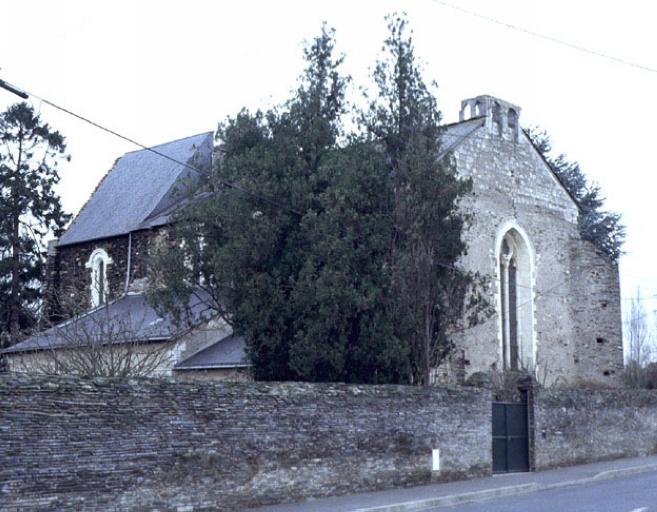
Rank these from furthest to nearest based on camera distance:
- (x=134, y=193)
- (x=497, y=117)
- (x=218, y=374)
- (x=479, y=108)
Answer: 1. (x=134, y=193)
2. (x=497, y=117)
3. (x=479, y=108)
4. (x=218, y=374)

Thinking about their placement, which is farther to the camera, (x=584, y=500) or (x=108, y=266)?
(x=108, y=266)

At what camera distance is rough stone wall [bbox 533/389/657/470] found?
23609 mm

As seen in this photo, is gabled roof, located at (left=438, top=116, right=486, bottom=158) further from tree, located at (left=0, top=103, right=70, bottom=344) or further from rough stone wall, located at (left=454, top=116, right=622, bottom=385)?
tree, located at (left=0, top=103, right=70, bottom=344)

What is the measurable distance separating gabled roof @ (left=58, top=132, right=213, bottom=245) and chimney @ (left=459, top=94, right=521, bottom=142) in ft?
34.6

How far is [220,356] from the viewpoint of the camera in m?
28.0

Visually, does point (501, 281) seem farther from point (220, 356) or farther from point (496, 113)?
point (220, 356)

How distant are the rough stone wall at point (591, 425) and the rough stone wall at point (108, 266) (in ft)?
54.4

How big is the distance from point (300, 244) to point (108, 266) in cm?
1714

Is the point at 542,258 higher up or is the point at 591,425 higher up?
the point at 542,258

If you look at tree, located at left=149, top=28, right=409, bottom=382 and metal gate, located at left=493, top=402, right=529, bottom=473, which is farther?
metal gate, located at left=493, top=402, right=529, bottom=473

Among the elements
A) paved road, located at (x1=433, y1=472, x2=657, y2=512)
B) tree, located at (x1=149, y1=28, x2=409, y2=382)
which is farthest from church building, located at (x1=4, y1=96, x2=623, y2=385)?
paved road, located at (x1=433, y1=472, x2=657, y2=512)

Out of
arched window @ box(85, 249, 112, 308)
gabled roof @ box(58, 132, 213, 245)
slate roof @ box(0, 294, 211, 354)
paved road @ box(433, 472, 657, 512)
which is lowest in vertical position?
paved road @ box(433, 472, 657, 512)

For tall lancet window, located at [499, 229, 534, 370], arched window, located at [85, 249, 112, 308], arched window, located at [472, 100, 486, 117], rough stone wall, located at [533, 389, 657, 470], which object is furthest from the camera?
arched window, located at [85, 249, 112, 308]

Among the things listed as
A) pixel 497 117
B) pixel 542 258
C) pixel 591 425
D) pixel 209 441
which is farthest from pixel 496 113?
pixel 209 441
